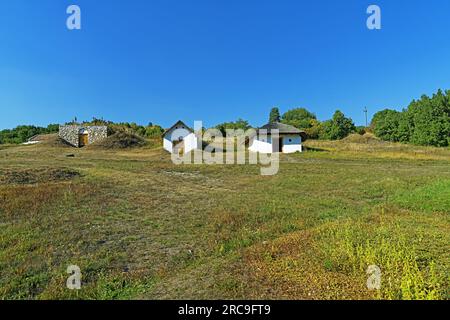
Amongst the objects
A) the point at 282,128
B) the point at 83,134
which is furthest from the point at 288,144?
the point at 83,134

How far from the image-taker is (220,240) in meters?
7.14

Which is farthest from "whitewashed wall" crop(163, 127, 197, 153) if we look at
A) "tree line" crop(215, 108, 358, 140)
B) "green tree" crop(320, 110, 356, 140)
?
"green tree" crop(320, 110, 356, 140)

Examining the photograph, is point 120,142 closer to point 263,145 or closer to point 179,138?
point 179,138

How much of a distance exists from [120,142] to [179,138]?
31.3 ft

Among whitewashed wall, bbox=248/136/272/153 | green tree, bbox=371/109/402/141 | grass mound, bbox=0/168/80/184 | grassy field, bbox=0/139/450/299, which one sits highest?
green tree, bbox=371/109/402/141

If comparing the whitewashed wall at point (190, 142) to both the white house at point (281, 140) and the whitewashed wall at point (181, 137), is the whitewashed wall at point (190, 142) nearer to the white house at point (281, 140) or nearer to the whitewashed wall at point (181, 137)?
the whitewashed wall at point (181, 137)

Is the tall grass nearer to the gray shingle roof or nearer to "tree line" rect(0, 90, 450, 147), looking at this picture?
the gray shingle roof

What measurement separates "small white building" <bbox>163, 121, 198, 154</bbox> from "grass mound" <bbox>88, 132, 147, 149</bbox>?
24.7 feet

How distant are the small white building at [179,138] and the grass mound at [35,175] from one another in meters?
18.0

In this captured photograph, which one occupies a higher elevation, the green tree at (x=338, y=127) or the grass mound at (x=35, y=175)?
the green tree at (x=338, y=127)

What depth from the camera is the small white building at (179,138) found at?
33812 millimetres

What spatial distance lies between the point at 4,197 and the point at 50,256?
217 inches

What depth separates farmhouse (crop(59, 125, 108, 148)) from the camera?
4091 cm

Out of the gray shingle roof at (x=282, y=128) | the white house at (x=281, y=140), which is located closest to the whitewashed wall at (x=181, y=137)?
the white house at (x=281, y=140)
